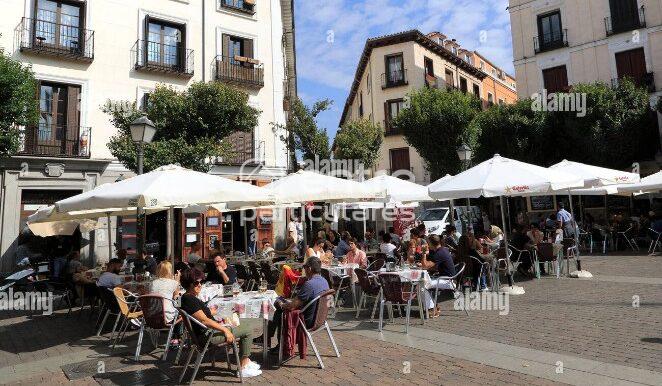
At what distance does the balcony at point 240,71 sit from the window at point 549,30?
674 inches

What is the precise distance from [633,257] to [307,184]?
1113 centimetres

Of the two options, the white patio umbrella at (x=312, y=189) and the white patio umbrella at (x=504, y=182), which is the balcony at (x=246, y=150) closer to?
the white patio umbrella at (x=312, y=189)

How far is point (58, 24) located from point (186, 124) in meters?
6.96

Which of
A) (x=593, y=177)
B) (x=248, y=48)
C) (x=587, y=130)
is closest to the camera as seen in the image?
(x=593, y=177)

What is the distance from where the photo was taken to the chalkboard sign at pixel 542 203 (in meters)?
24.3

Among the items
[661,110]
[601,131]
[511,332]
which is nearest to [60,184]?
[511,332]

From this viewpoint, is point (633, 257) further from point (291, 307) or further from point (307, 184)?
point (291, 307)

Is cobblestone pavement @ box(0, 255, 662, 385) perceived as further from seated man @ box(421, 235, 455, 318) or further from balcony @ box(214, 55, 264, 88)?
balcony @ box(214, 55, 264, 88)

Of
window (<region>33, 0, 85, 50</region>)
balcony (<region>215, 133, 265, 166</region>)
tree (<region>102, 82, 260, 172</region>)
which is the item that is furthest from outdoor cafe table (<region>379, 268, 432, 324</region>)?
window (<region>33, 0, 85, 50</region>)

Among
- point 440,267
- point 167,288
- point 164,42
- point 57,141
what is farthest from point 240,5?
point 167,288

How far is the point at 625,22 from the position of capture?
2291cm

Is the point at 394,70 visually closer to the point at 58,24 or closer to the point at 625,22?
the point at 625,22

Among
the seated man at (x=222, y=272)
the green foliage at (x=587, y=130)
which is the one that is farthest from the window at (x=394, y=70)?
the seated man at (x=222, y=272)

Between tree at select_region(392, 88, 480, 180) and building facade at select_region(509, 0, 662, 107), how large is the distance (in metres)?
5.04
